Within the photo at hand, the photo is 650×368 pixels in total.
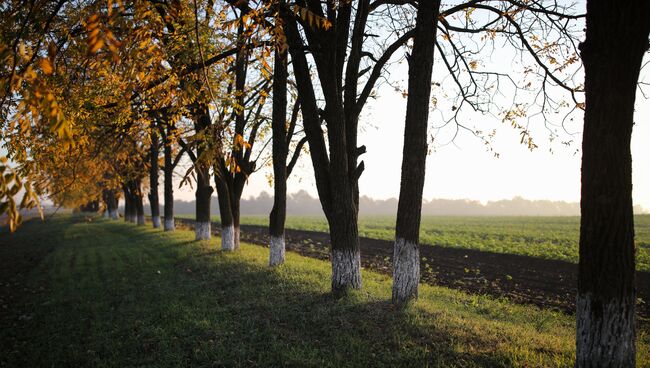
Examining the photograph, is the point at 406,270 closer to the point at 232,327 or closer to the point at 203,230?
the point at 232,327

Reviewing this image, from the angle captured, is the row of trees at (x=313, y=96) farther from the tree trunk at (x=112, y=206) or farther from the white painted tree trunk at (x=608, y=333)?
the tree trunk at (x=112, y=206)

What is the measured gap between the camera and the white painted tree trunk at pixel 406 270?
25.4 ft

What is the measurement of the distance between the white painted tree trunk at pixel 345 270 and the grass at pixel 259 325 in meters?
0.34

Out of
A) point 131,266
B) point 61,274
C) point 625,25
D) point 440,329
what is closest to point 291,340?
point 440,329

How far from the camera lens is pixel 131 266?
1484 centimetres

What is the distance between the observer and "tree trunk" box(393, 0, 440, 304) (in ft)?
24.6

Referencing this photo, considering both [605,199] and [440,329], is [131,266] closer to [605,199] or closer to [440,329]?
[440,329]

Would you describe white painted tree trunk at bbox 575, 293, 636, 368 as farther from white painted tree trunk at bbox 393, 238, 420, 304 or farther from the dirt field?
the dirt field

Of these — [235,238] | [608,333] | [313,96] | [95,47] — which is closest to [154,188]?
[235,238]

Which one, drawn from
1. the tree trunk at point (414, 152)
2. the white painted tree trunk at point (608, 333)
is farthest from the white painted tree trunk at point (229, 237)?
the white painted tree trunk at point (608, 333)

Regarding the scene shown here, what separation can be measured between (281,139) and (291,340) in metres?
7.44

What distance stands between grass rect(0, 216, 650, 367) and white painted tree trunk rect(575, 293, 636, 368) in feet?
2.95

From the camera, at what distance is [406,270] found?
780 cm

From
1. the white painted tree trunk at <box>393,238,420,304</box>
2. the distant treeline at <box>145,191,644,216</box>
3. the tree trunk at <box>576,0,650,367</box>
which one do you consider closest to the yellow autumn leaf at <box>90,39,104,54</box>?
the tree trunk at <box>576,0,650,367</box>
